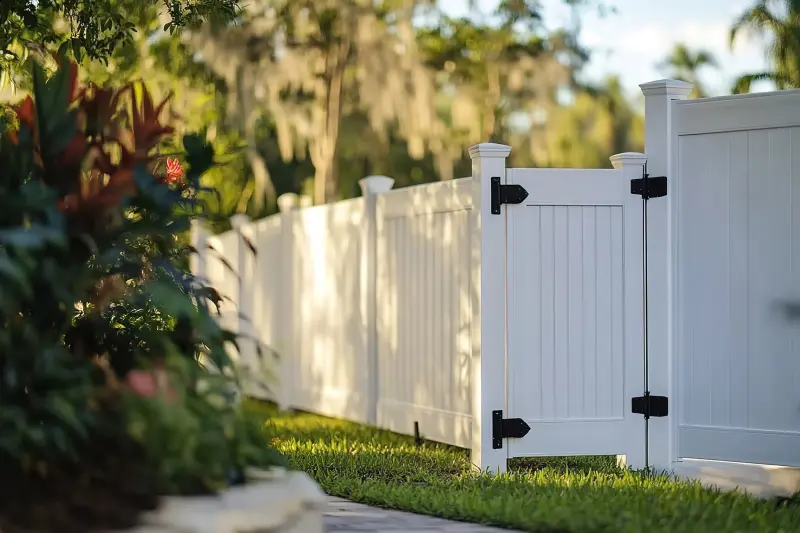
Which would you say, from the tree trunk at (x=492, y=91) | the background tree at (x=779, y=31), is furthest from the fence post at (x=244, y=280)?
the background tree at (x=779, y=31)

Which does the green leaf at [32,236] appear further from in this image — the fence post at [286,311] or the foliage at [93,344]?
the fence post at [286,311]

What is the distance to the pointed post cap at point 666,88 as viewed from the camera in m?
6.47

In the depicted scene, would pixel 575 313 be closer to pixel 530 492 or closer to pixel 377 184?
pixel 530 492

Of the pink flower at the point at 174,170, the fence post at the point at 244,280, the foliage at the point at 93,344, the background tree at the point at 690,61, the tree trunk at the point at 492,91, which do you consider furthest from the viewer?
the background tree at the point at 690,61

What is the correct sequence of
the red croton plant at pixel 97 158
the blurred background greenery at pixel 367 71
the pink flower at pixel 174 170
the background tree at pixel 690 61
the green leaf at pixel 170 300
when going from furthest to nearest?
the background tree at pixel 690 61 < the blurred background greenery at pixel 367 71 < the pink flower at pixel 174 170 < the red croton plant at pixel 97 158 < the green leaf at pixel 170 300

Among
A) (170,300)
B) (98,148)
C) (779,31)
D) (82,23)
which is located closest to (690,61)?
(779,31)

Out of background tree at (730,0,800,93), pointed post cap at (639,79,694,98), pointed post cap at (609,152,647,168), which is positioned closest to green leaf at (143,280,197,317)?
pointed post cap at (609,152,647,168)

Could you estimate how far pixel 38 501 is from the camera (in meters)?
3.77

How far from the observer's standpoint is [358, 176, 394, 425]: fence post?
8.54m

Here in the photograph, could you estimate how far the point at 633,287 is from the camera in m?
6.68

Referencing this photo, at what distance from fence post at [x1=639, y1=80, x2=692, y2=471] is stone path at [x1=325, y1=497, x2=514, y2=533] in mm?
1923

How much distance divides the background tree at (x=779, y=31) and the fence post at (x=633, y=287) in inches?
485

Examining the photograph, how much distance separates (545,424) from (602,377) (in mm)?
423

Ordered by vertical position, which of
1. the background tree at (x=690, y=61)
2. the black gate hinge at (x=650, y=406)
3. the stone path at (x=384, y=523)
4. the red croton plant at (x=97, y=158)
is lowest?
the stone path at (x=384, y=523)
